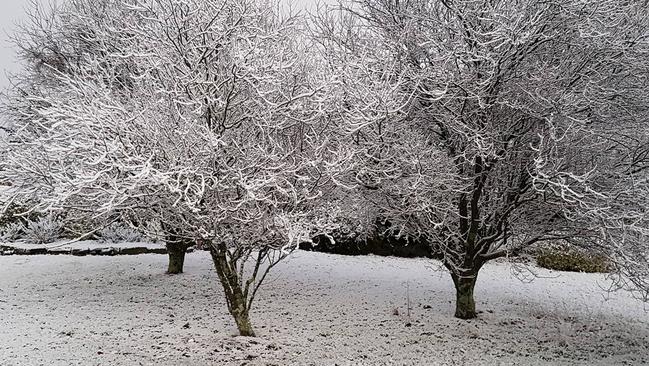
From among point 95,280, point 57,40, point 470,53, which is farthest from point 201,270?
point 470,53

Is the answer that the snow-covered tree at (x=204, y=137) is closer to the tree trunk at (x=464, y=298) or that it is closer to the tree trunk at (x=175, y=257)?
the tree trunk at (x=464, y=298)

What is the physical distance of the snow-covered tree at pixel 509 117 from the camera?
509 cm

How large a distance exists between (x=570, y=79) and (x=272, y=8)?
3.49 metres

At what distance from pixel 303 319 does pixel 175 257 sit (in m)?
3.20

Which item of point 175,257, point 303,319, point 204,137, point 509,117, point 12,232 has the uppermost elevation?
point 509,117

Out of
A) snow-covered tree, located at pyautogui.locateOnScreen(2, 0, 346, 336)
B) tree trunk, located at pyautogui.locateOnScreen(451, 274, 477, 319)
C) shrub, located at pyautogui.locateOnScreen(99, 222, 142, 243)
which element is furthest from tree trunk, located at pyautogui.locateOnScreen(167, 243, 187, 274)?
tree trunk, located at pyautogui.locateOnScreen(451, 274, 477, 319)

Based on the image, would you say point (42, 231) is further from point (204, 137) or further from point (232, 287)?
point (204, 137)

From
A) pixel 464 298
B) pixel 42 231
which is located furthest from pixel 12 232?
pixel 464 298

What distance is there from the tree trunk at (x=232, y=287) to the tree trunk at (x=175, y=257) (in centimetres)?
318

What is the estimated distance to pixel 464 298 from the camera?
7000 mm

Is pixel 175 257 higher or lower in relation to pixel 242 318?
higher

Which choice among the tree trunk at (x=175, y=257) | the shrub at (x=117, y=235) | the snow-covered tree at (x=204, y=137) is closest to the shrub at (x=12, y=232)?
the shrub at (x=117, y=235)

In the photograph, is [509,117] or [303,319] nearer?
[509,117]

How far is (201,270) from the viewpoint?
9484mm
